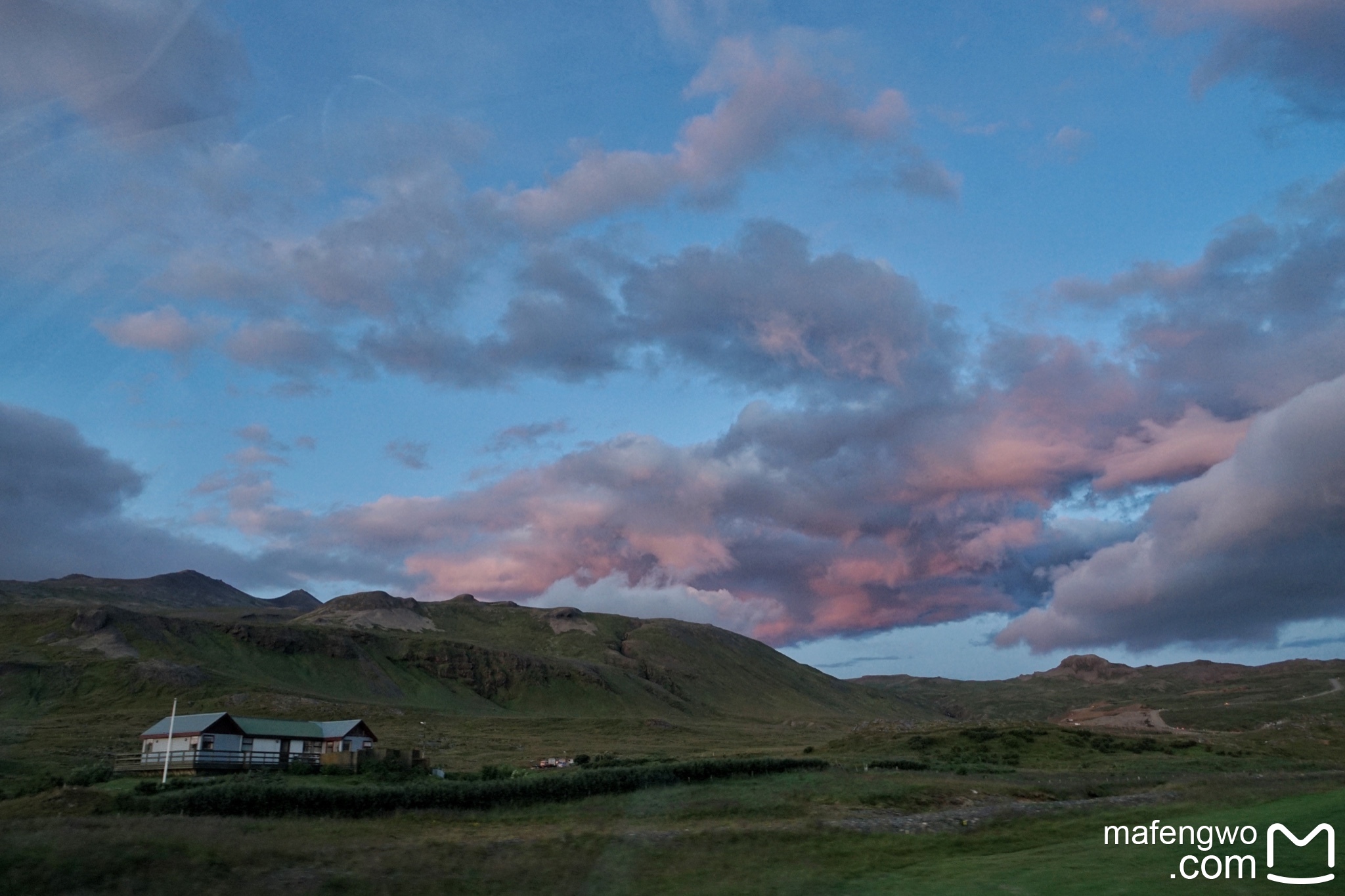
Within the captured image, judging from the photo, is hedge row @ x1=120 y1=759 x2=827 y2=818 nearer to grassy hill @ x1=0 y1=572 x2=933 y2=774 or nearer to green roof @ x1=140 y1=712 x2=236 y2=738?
green roof @ x1=140 y1=712 x2=236 y2=738

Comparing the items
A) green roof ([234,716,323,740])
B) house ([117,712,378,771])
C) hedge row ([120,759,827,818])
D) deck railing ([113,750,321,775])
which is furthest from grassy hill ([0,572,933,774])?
hedge row ([120,759,827,818])

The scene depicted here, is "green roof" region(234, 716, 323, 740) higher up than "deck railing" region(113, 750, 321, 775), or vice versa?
"green roof" region(234, 716, 323, 740)

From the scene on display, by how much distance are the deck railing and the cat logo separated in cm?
5674

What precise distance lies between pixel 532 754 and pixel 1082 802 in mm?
62770

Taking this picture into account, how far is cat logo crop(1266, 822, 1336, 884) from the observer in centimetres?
1900

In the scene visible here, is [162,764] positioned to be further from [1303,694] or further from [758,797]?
[1303,694]

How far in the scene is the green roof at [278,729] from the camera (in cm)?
6462

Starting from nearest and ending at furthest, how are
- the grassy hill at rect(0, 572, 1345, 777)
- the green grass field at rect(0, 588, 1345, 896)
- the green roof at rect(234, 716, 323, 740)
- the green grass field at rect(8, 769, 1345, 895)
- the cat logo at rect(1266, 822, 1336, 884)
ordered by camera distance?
the cat logo at rect(1266, 822, 1336, 884) < the green grass field at rect(8, 769, 1345, 895) < the green grass field at rect(0, 588, 1345, 896) < the green roof at rect(234, 716, 323, 740) < the grassy hill at rect(0, 572, 1345, 777)

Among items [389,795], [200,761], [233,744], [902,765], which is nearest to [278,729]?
[233,744]

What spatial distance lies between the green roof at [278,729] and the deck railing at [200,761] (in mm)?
1586

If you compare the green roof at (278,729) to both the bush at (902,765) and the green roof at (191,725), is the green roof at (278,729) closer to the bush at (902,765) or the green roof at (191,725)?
the green roof at (191,725)

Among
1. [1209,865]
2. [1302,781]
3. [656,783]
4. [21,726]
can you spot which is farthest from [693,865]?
[21,726]

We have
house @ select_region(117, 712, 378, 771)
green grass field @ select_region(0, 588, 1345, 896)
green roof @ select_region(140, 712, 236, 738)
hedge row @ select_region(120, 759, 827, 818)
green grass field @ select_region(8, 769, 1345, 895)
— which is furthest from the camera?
green roof @ select_region(140, 712, 236, 738)

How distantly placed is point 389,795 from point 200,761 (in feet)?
80.2
